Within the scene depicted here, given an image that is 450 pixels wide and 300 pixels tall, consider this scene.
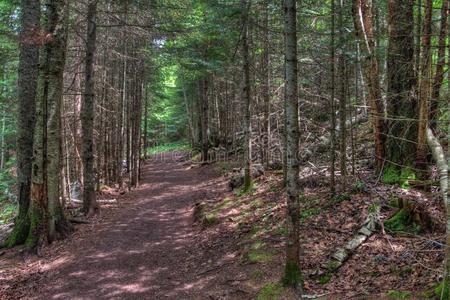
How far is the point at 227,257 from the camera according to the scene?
7242 millimetres

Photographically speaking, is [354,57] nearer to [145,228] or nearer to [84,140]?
[145,228]

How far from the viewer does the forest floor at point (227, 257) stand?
16.6 ft

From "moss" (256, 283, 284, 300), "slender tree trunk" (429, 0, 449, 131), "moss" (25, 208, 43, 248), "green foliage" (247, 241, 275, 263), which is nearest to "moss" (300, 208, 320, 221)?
"green foliage" (247, 241, 275, 263)

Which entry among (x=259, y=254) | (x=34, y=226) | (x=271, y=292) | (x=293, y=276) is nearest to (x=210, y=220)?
(x=259, y=254)

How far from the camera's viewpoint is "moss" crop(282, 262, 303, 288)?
Result: 5246 millimetres

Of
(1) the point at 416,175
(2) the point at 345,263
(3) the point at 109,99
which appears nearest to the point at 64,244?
(2) the point at 345,263

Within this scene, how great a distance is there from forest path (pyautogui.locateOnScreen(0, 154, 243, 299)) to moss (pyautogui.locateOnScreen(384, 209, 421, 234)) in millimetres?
2914

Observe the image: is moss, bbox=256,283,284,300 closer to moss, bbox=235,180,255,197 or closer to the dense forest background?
the dense forest background

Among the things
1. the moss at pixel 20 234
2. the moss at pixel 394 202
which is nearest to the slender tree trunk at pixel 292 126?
the moss at pixel 394 202

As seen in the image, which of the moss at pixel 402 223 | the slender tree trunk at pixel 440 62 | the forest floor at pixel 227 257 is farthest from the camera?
the moss at pixel 402 223

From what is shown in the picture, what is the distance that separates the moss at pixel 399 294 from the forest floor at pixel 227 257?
1cm

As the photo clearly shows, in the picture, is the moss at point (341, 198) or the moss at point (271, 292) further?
the moss at point (341, 198)

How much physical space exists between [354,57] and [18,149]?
8.73m

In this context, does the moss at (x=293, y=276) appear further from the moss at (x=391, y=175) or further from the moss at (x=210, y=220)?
the moss at (x=210, y=220)
